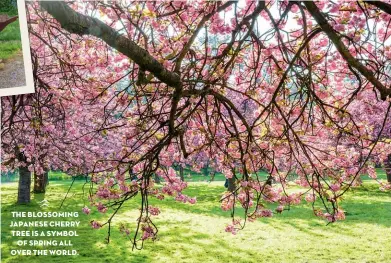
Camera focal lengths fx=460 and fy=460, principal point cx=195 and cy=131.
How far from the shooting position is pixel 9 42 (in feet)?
16.1

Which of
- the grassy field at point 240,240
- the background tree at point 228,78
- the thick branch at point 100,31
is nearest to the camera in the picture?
the thick branch at point 100,31

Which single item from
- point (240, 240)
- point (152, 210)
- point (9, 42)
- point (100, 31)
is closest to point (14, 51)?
point (9, 42)

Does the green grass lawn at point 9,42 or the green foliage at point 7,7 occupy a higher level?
the green foliage at point 7,7

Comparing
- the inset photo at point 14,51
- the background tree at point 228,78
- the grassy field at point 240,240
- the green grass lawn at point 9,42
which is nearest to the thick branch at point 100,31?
the background tree at point 228,78

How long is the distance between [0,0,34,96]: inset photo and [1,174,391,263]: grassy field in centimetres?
569

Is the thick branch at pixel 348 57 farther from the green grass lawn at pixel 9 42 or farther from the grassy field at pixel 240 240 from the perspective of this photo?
the grassy field at pixel 240 240

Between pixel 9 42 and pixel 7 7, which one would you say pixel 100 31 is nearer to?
pixel 9 42

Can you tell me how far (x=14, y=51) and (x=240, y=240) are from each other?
8.95m

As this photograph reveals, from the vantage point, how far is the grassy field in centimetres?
1069

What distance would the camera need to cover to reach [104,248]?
11242 millimetres

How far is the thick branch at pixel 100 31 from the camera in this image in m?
Result: 2.95

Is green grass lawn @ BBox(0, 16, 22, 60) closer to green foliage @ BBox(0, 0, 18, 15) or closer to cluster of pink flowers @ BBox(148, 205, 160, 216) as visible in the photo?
green foliage @ BBox(0, 0, 18, 15)

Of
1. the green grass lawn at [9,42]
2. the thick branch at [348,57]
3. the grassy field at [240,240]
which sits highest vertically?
the green grass lawn at [9,42]

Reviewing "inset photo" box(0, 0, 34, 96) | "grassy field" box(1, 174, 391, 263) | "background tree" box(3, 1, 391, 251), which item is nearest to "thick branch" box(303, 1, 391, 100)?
"background tree" box(3, 1, 391, 251)
